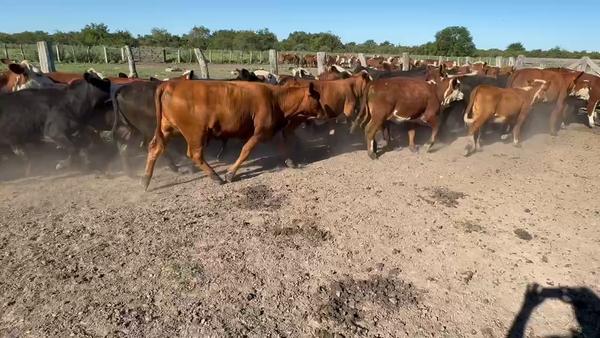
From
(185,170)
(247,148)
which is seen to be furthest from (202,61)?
(247,148)

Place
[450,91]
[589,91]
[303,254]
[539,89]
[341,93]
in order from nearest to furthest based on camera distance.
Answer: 1. [303,254]
2. [341,93]
3. [450,91]
4. [539,89]
5. [589,91]

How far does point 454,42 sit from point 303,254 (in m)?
78.0

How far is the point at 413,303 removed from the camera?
3537mm

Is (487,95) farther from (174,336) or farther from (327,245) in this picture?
(174,336)

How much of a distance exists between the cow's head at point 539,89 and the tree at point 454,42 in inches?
2418

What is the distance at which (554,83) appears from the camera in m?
9.73

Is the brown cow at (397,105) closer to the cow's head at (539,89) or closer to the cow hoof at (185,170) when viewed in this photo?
the cow's head at (539,89)

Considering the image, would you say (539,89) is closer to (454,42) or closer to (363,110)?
(363,110)

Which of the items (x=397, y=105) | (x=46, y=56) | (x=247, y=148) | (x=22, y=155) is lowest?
(x=22, y=155)

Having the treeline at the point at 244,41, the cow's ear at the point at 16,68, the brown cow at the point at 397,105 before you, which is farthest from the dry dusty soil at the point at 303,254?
the treeline at the point at 244,41

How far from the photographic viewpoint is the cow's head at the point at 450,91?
865cm

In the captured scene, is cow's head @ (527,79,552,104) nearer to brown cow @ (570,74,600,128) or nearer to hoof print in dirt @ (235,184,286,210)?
brown cow @ (570,74,600,128)

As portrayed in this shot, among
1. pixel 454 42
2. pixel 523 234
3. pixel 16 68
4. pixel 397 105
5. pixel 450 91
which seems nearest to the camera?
pixel 523 234

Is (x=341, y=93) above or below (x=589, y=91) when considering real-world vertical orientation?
above
